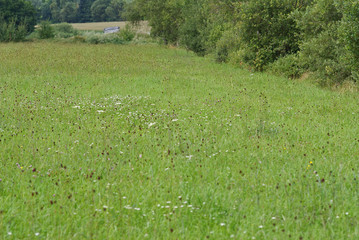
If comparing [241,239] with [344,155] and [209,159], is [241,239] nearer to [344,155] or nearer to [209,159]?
[209,159]

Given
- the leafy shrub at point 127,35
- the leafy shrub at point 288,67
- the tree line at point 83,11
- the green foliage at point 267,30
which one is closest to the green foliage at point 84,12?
the tree line at point 83,11

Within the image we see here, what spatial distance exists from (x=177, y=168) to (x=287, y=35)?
17.7 meters

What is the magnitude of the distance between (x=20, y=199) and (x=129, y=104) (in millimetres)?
6766

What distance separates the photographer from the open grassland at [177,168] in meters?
4.23

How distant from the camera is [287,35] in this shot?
21.2m

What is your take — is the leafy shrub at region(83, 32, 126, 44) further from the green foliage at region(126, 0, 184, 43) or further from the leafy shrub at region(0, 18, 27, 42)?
the leafy shrub at region(0, 18, 27, 42)

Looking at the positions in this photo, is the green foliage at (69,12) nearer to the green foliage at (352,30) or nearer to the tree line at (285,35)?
the tree line at (285,35)

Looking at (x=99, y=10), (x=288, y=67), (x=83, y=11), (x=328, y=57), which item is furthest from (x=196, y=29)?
(x=83, y=11)

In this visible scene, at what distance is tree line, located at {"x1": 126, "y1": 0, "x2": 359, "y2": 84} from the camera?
13750 mm

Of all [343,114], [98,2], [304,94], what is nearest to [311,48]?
[304,94]

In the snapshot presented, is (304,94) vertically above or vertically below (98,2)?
below

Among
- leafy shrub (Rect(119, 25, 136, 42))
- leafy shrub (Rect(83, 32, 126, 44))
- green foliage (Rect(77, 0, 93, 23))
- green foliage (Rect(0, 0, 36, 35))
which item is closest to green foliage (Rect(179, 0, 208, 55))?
leafy shrub (Rect(83, 32, 126, 44))

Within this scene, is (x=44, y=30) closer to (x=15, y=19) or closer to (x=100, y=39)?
(x=15, y=19)

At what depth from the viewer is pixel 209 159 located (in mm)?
6340
